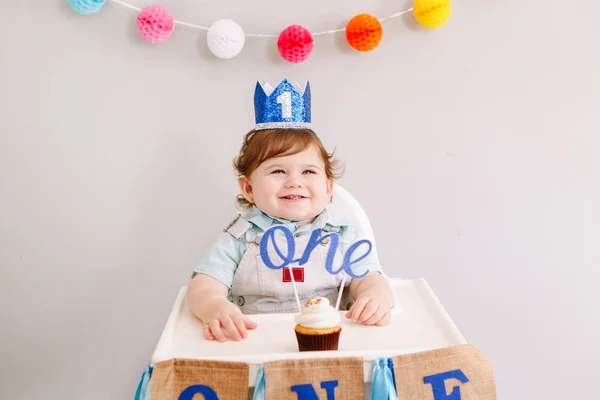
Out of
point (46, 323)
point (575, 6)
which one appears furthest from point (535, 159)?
point (46, 323)

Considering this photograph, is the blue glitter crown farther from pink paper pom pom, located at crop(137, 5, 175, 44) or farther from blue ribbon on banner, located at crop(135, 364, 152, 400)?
blue ribbon on banner, located at crop(135, 364, 152, 400)

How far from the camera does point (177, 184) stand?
1585mm

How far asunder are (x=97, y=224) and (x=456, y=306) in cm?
92

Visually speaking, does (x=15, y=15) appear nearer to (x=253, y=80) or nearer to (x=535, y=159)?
(x=253, y=80)

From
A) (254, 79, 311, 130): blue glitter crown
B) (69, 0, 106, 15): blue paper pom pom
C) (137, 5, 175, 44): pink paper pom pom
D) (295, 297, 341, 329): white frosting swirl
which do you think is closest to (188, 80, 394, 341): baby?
(254, 79, 311, 130): blue glitter crown

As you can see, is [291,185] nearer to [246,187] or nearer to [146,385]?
[246,187]

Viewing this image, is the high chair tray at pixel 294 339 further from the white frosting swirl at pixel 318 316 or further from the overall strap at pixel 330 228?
the overall strap at pixel 330 228

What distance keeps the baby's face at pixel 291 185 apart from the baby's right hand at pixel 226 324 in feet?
0.78

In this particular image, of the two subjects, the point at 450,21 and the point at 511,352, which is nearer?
the point at 450,21

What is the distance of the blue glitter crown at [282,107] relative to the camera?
1.22m

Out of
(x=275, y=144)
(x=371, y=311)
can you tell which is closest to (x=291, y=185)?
(x=275, y=144)

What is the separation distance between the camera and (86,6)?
145 centimetres

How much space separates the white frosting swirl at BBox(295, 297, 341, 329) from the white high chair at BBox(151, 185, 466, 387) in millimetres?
41

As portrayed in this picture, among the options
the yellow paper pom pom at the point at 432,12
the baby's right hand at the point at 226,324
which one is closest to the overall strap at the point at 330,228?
the baby's right hand at the point at 226,324
